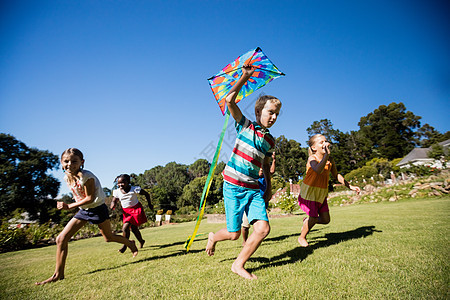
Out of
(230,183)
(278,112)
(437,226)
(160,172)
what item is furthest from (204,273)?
(160,172)

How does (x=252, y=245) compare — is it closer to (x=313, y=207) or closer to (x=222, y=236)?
(x=222, y=236)

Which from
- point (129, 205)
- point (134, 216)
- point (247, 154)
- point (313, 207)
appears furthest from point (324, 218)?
point (129, 205)

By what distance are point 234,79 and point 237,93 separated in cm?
81

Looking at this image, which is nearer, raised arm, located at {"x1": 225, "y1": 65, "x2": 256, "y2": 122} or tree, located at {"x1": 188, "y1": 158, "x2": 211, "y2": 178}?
raised arm, located at {"x1": 225, "y1": 65, "x2": 256, "y2": 122}

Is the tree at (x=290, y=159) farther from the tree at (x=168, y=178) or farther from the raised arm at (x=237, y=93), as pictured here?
the raised arm at (x=237, y=93)

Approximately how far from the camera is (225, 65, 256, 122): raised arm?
2.51m

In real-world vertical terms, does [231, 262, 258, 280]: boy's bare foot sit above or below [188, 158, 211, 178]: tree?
below

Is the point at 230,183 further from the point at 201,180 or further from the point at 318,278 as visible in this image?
the point at 201,180

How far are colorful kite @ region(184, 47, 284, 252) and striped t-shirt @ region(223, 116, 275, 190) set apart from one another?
21 centimetres

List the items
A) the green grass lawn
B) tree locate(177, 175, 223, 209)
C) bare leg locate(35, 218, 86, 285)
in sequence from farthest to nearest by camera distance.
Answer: tree locate(177, 175, 223, 209) < bare leg locate(35, 218, 86, 285) < the green grass lawn

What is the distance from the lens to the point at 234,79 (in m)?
3.27

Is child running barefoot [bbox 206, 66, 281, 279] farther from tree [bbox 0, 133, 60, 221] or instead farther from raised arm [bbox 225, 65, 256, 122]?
tree [bbox 0, 133, 60, 221]

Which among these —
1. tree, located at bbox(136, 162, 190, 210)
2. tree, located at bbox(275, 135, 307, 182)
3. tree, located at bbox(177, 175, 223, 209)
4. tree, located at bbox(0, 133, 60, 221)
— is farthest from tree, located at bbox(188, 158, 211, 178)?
tree, located at bbox(0, 133, 60, 221)

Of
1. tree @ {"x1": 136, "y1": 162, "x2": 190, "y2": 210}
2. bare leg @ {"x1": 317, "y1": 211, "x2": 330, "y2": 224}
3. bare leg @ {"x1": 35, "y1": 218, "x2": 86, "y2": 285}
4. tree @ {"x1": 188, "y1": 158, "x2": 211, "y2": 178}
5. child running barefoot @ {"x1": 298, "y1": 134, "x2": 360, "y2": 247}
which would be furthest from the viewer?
tree @ {"x1": 188, "y1": 158, "x2": 211, "y2": 178}
